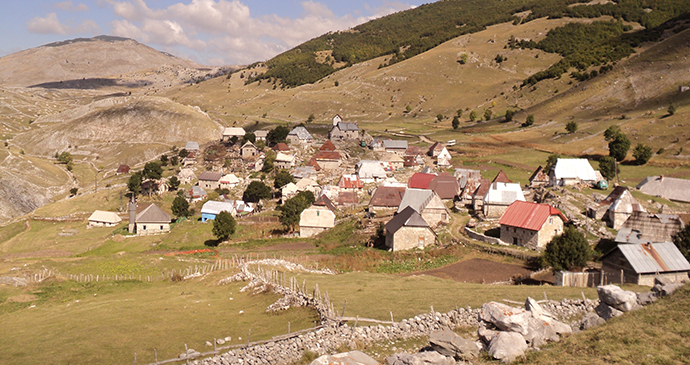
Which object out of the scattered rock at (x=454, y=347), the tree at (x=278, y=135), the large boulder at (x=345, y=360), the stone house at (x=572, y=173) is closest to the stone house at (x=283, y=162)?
the tree at (x=278, y=135)

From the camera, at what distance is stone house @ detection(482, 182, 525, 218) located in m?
59.2

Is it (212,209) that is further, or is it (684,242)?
(212,209)

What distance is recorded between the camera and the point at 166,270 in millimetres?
44219

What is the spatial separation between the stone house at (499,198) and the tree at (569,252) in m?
21.5

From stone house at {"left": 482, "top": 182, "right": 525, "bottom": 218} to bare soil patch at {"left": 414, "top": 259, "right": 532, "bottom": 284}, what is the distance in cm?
1572

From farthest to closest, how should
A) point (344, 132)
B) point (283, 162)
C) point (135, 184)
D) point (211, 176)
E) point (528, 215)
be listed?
point (344, 132) < point (283, 162) < point (211, 176) < point (135, 184) < point (528, 215)

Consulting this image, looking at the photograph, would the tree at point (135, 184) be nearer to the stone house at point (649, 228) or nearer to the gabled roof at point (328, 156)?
the gabled roof at point (328, 156)

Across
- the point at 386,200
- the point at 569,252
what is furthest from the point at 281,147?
the point at 569,252

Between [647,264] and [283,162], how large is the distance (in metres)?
79.0

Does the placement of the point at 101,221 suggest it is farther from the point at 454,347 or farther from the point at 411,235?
the point at 454,347

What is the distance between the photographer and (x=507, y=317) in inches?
638


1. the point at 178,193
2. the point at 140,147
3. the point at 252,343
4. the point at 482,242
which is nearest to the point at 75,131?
the point at 140,147

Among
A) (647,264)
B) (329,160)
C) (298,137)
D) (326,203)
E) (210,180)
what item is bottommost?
(647,264)

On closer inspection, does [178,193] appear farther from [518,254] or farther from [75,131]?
[75,131]
